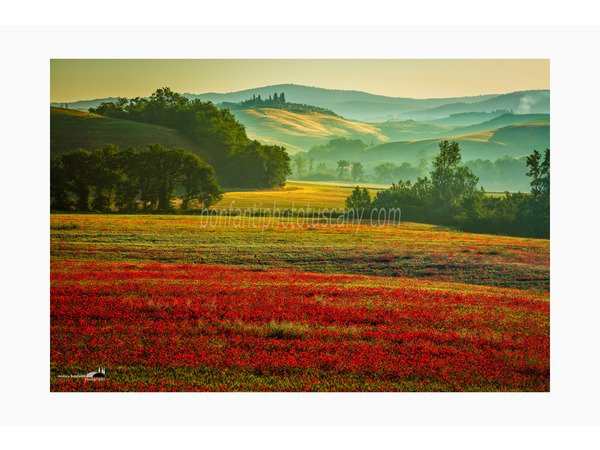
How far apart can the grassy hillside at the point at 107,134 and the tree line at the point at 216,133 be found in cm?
20

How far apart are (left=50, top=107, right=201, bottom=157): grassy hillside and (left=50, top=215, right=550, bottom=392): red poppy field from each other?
2065 millimetres

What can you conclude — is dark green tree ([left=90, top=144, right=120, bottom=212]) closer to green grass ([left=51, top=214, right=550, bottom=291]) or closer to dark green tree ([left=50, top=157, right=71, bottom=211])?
green grass ([left=51, top=214, right=550, bottom=291])

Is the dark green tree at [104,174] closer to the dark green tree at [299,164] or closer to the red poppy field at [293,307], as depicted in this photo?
the red poppy field at [293,307]

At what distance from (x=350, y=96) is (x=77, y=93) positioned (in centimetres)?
779

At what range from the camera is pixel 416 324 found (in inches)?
396

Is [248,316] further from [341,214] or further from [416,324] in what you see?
[341,214]

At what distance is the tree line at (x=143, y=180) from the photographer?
12.5 meters

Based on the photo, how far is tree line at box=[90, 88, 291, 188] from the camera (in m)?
13.0

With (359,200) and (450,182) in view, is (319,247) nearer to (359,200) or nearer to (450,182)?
(359,200)

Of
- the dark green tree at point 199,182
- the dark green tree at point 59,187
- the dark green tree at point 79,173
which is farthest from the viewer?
the dark green tree at point 199,182

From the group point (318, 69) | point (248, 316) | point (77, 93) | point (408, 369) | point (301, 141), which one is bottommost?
point (408, 369)
